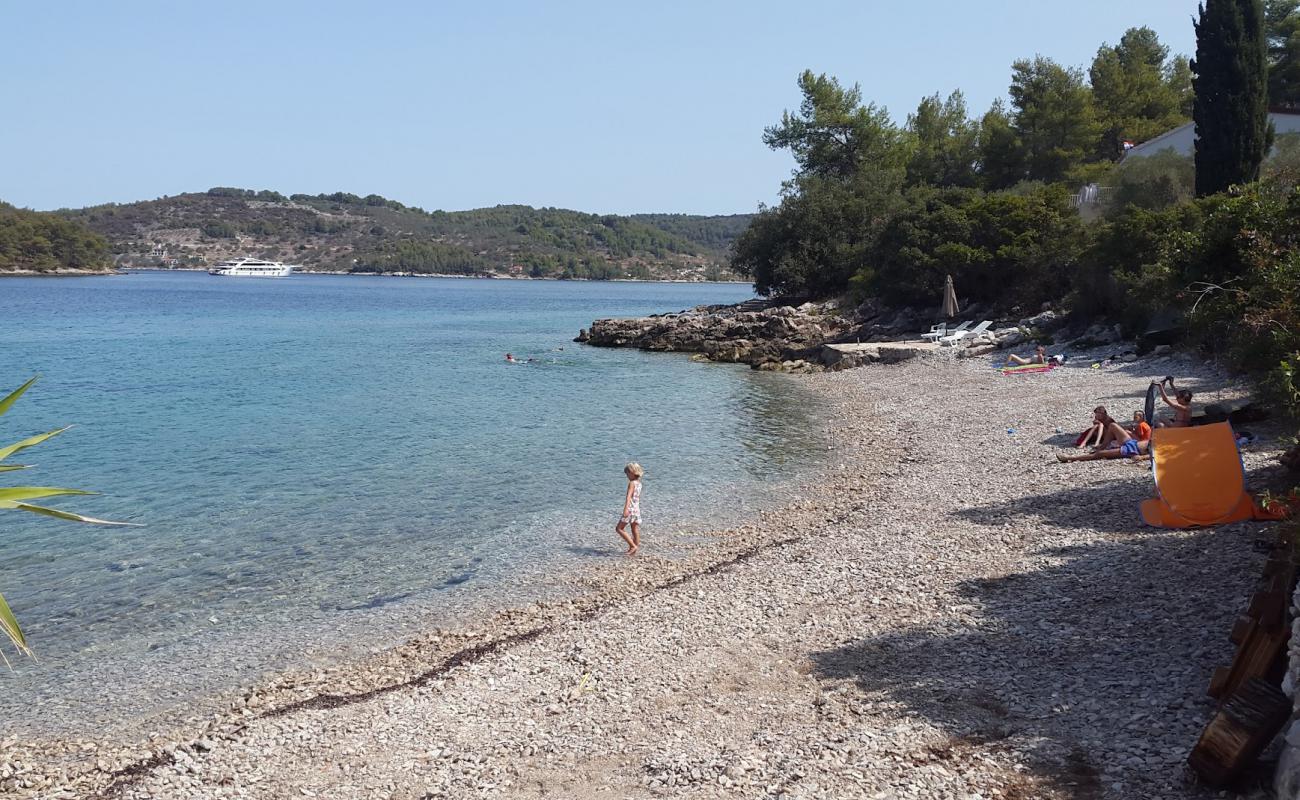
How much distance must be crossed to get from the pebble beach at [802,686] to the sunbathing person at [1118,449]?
1.56m

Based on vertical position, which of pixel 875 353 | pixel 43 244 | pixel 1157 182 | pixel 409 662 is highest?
pixel 43 244

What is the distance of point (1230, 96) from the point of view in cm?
3017

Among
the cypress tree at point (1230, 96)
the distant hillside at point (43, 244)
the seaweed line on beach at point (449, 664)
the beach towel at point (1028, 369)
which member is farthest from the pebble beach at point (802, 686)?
the distant hillside at point (43, 244)

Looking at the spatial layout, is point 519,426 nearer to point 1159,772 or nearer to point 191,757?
point 191,757

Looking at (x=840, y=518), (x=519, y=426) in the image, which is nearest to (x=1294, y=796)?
(x=840, y=518)

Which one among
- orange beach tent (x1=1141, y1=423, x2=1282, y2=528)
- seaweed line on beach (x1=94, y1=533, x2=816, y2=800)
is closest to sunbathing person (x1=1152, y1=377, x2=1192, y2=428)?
orange beach tent (x1=1141, y1=423, x2=1282, y2=528)

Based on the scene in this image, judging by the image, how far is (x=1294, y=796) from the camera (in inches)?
190

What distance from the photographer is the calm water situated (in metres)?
11.4

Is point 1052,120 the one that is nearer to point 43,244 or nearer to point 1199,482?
point 1199,482

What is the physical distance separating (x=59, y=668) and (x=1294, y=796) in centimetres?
1183

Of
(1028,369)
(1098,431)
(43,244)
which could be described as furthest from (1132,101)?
(43,244)

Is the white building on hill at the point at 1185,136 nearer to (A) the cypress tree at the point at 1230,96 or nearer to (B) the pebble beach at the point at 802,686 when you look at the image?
(A) the cypress tree at the point at 1230,96

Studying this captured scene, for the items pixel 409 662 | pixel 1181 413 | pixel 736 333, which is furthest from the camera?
pixel 736 333

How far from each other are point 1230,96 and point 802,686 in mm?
30850
